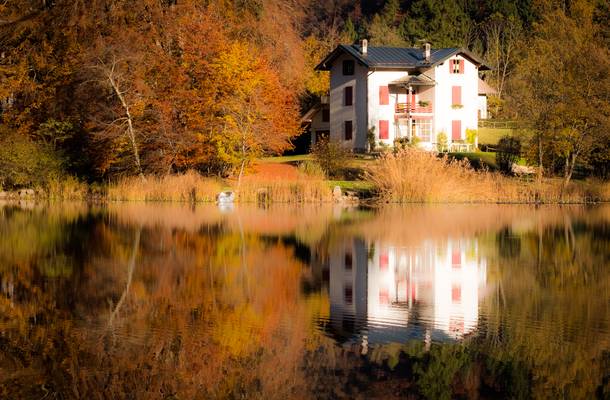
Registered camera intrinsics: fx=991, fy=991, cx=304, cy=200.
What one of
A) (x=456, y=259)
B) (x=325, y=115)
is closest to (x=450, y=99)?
(x=325, y=115)

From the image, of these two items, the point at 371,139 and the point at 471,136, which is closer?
the point at 471,136

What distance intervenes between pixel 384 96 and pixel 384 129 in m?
2.16

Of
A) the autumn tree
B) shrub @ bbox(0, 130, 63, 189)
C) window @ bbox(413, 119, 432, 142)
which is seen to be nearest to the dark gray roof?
window @ bbox(413, 119, 432, 142)

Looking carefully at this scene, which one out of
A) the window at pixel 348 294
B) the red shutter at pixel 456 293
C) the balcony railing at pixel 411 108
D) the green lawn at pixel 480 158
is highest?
the balcony railing at pixel 411 108

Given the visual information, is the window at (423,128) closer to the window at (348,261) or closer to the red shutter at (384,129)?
the red shutter at (384,129)

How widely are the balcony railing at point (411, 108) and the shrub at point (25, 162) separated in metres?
25.4

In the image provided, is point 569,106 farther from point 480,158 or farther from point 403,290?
point 403,290

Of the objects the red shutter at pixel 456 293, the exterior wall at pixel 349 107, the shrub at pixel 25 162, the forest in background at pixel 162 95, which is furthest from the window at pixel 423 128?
the red shutter at pixel 456 293

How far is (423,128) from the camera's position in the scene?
2589 inches

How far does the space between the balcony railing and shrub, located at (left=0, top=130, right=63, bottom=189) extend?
A: 25445 mm

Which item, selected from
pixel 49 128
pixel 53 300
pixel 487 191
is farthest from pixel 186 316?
pixel 49 128

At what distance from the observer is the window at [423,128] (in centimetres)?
6562

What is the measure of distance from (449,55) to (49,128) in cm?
2809

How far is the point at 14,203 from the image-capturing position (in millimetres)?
43188
